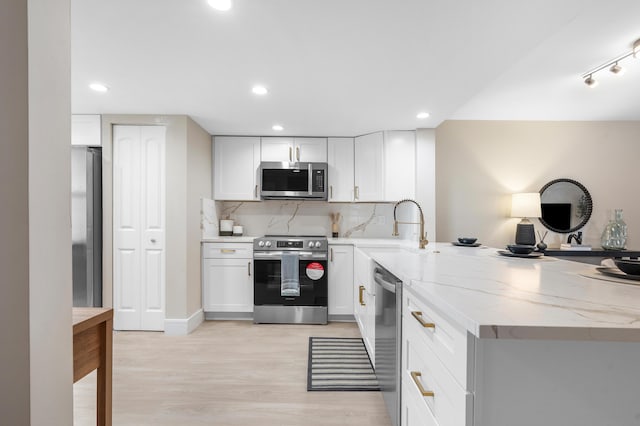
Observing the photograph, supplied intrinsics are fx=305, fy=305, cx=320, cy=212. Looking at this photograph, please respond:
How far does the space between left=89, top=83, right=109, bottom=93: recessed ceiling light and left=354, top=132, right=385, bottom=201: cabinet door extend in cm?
257

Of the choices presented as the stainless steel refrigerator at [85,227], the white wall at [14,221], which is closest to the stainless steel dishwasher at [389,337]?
the white wall at [14,221]

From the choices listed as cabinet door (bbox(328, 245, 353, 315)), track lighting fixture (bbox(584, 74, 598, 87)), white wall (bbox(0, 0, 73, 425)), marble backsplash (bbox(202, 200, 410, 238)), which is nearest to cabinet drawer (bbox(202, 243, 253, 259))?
marble backsplash (bbox(202, 200, 410, 238))

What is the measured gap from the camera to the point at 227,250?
11.4ft

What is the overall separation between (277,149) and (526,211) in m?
3.02

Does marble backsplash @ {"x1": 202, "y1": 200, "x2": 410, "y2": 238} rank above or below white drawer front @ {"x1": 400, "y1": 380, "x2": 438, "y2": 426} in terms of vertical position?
above

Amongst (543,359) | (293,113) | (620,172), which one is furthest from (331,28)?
(620,172)

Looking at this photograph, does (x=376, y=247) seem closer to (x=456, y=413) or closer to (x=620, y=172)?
(x=456, y=413)

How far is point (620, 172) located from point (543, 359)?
447 centimetres

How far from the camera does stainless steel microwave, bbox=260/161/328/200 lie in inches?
145

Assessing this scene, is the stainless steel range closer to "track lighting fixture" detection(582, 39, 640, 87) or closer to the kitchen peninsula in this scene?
the kitchen peninsula

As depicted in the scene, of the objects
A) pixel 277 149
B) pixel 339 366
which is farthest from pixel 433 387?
pixel 277 149

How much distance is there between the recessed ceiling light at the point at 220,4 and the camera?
1.46 meters

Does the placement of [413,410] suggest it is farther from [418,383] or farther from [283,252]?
[283,252]

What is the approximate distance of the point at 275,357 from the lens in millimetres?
2559
